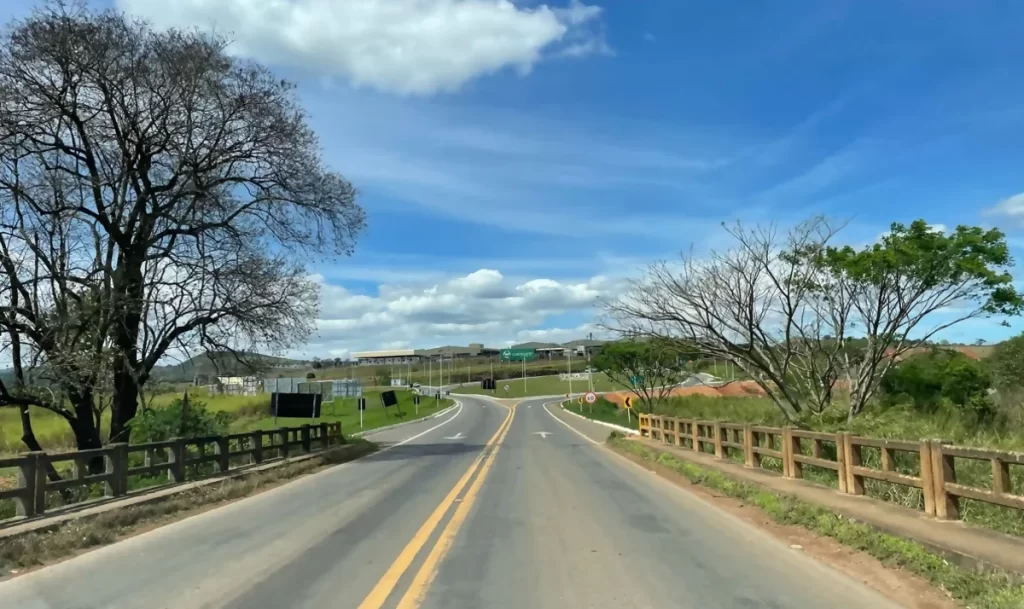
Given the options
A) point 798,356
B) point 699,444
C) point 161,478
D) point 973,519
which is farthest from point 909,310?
point 161,478

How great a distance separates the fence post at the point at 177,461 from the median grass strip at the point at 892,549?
35.5 ft

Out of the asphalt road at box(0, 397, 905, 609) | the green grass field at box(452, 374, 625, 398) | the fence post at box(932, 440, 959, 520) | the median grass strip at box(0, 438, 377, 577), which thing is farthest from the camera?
the green grass field at box(452, 374, 625, 398)

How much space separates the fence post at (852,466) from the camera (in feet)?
42.0

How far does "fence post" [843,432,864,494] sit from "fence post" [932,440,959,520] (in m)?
2.61

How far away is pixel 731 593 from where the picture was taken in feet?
23.9

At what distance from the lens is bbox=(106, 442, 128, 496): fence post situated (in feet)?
46.3

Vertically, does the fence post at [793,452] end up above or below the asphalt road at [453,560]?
above

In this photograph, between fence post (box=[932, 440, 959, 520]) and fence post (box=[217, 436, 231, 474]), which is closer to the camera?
fence post (box=[932, 440, 959, 520])

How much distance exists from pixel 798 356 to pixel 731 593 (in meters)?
21.3

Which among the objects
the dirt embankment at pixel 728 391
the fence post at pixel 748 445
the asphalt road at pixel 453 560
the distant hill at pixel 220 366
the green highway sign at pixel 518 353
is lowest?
the asphalt road at pixel 453 560

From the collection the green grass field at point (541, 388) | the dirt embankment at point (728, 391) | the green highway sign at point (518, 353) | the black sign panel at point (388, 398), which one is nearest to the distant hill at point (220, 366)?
the dirt embankment at point (728, 391)

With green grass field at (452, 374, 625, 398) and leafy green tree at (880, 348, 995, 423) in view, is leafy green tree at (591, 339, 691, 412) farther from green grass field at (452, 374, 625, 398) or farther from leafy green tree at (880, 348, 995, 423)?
green grass field at (452, 374, 625, 398)

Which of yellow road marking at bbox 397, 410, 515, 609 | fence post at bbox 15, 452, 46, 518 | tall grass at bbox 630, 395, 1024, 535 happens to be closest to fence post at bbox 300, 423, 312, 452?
yellow road marking at bbox 397, 410, 515, 609

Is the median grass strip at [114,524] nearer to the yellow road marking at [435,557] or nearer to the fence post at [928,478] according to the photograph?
the yellow road marking at [435,557]
